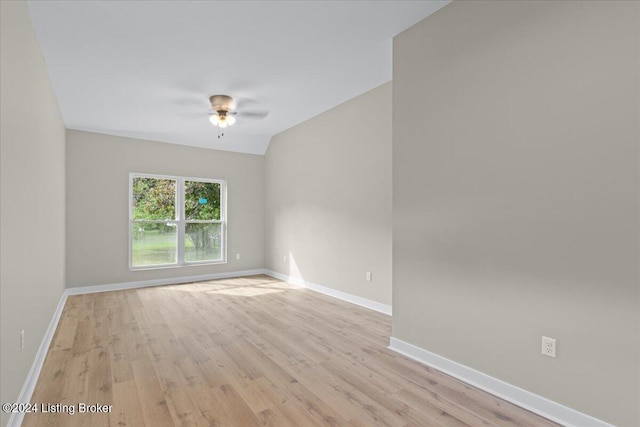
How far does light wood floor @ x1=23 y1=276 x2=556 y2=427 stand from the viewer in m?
1.95

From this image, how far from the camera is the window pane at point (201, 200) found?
20.1 ft

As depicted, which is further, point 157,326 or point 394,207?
point 157,326

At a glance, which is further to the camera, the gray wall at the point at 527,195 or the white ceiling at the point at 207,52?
the white ceiling at the point at 207,52

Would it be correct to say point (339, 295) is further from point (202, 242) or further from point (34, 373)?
point (34, 373)

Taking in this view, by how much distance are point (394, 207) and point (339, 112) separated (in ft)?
7.63

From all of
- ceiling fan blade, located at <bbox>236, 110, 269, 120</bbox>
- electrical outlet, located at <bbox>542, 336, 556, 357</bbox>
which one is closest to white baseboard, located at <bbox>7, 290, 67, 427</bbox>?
electrical outlet, located at <bbox>542, 336, 556, 357</bbox>

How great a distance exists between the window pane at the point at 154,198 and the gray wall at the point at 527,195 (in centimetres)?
462

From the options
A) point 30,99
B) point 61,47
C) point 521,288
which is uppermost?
point 61,47

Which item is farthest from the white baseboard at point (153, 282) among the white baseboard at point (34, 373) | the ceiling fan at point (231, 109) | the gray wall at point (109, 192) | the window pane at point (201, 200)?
the ceiling fan at point (231, 109)

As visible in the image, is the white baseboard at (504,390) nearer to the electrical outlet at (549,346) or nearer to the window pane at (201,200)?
the electrical outlet at (549,346)

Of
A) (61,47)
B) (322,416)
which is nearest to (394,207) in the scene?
(322,416)

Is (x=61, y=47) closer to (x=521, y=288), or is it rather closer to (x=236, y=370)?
(x=236, y=370)

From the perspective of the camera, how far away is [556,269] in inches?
75.7

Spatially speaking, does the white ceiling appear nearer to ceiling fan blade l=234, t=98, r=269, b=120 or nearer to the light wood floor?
ceiling fan blade l=234, t=98, r=269, b=120
